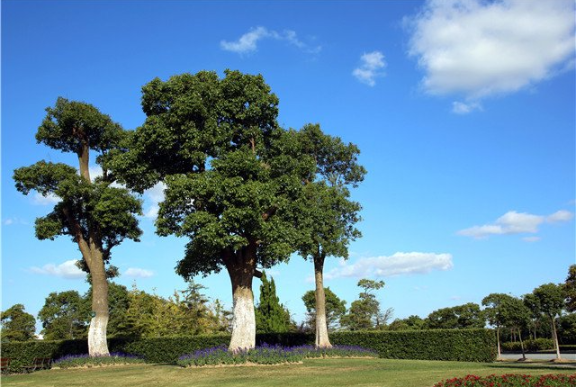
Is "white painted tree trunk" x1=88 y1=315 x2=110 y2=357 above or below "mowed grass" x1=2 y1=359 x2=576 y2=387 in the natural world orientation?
above

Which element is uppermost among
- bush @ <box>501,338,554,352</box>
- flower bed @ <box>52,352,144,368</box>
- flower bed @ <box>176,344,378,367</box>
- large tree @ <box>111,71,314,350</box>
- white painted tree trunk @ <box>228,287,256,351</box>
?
large tree @ <box>111,71,314,350</box>

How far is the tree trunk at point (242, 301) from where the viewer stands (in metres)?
23.3

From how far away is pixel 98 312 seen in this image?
3000cm

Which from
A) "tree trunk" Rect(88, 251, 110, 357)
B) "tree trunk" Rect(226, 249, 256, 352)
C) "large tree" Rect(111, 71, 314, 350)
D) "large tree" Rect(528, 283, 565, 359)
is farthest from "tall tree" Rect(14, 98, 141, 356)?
"large tree" Rect(528, 283, 565, 359)

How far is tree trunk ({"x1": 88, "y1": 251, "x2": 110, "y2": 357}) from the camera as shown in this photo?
2961 centimetres

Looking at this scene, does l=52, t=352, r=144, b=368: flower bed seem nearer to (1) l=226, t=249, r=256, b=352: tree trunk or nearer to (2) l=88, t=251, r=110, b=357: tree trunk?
(2) l=88, t=251, r=110, b=357: tree trunk

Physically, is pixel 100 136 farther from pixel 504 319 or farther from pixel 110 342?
pixel 504 319

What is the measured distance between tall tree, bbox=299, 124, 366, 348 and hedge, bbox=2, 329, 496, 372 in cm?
322

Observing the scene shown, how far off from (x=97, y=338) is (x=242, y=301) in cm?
1169

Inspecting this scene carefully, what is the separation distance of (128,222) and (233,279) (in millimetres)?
10147

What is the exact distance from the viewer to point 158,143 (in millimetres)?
23875

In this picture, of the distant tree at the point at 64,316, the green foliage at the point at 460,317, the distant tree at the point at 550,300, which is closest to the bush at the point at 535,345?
the green foliage at the point at 460,317

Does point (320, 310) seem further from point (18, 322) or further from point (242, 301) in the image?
point (18, 322)

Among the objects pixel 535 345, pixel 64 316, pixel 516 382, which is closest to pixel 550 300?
pixel 535 345
